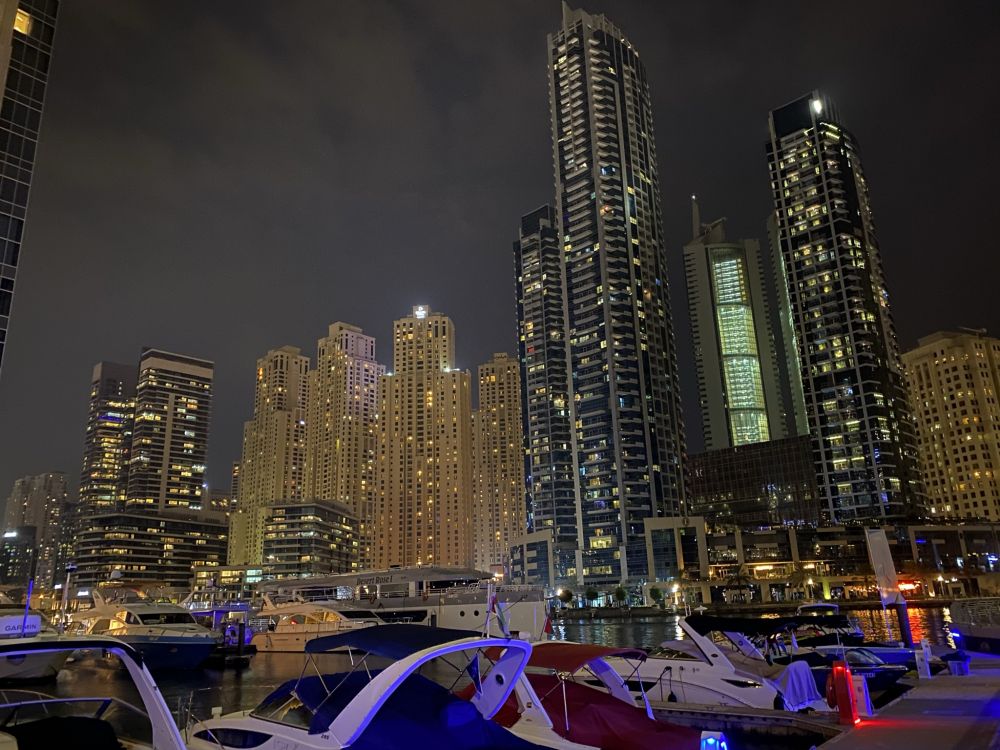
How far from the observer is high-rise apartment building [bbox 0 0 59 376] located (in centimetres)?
5628

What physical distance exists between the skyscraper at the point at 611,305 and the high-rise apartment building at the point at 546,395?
201 centimetres

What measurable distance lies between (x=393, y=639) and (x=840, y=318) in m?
178

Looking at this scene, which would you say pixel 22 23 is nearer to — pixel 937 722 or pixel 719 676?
pixel 719 676

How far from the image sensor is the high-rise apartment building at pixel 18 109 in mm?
56281

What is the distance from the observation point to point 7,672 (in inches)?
1149

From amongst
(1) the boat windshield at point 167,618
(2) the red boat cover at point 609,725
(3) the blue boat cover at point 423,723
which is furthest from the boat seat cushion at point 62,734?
(1) the boat windshield at point 167,618

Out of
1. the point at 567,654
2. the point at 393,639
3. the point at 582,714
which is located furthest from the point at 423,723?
the point at 567,654

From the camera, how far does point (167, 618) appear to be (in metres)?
46.8

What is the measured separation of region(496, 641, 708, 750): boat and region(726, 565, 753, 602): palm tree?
425ft

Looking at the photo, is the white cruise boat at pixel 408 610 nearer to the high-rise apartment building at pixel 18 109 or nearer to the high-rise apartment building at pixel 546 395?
the high-rise apartment building at pixel 18 109

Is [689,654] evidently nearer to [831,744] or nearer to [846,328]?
[831,744]

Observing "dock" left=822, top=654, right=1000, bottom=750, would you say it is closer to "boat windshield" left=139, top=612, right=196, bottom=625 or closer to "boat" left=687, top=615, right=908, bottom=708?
"boat" left=687, top=615, right=908, bottom=708

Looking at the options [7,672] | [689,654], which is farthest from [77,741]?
[7,672]

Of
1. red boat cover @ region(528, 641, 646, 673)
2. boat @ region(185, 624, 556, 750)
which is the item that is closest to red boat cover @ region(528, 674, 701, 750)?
red boat cover @ region(528, 641, 646, 673)
